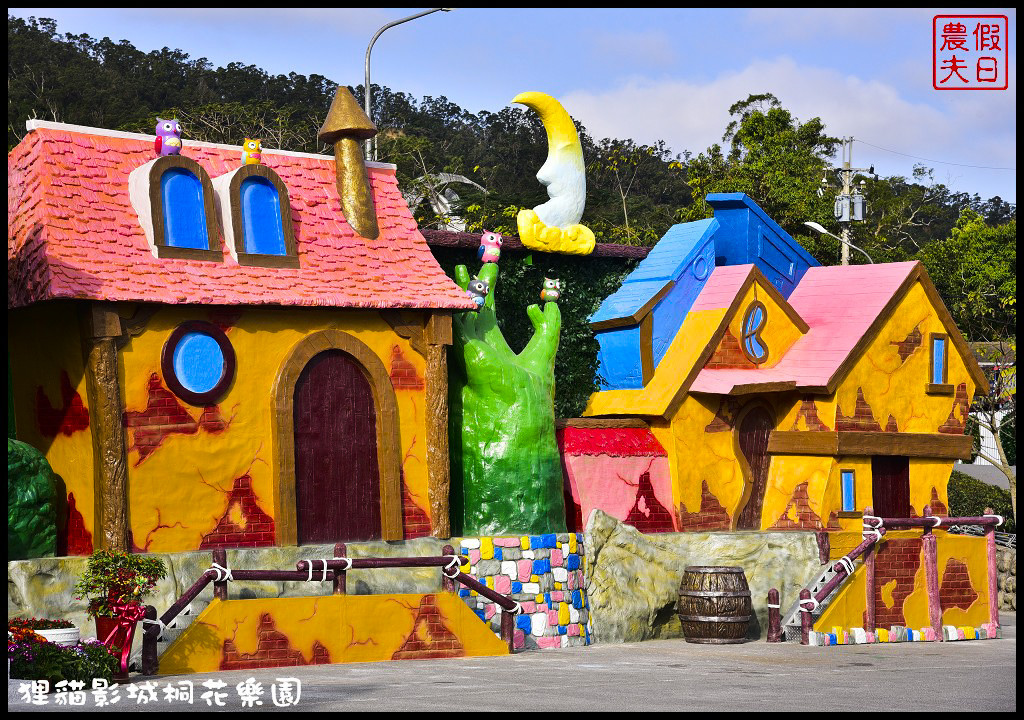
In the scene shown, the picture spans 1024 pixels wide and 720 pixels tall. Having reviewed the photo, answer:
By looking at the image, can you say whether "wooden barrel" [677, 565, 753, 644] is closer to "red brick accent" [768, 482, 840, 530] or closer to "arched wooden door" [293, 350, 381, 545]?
"red brick accent" [768, 482, 840, 530]

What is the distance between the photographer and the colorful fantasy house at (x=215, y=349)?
1527 cm

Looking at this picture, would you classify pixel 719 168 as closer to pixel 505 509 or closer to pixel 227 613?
pixel 505 509

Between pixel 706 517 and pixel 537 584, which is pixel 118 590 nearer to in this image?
pixel 537 584

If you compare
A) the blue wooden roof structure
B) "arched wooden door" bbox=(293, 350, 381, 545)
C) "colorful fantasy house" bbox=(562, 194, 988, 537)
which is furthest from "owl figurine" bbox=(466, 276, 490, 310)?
the blue wooden roof structure

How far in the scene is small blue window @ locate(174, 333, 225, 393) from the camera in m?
15.8

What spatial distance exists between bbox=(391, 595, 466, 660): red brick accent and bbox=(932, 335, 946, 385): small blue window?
9.25 meters

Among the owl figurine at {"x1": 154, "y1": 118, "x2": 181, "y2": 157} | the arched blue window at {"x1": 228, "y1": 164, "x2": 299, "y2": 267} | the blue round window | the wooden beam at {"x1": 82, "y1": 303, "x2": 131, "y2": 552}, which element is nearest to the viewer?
the wooden beam at {"x1": 82, "y1": 303, "x2": 131, "y2": 552}

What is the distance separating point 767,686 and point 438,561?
13.9ft

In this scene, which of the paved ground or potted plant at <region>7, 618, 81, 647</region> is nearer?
the paved ground

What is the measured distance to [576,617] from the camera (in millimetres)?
17844

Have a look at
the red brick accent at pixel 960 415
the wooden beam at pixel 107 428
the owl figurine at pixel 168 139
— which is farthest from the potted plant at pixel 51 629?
the red brick accent at pixel 960 415

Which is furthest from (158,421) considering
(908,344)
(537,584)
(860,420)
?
(908,344)

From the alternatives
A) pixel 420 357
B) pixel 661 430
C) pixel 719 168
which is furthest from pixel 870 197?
pixel 420 357

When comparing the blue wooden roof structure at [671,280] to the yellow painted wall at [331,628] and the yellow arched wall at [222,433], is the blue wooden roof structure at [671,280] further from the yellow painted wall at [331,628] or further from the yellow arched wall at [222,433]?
the yellow painted wall at [331,628]
